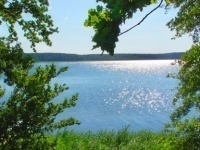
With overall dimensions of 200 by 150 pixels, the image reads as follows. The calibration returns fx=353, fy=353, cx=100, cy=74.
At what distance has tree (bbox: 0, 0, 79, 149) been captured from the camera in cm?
934

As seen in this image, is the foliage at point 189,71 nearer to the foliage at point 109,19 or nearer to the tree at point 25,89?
the tree at point 25,89

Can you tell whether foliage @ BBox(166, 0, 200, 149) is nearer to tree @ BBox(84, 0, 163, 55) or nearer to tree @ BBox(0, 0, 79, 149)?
tree @ BBox(0, 0, 79, 149)

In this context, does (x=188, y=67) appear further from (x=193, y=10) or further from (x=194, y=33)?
(x=193, y=10)

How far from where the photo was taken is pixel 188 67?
12273 millimetres

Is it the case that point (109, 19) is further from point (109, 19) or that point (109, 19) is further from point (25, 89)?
point (25, 89)

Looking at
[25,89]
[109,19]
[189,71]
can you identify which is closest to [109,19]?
[109,19]

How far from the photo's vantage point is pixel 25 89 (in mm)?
9633

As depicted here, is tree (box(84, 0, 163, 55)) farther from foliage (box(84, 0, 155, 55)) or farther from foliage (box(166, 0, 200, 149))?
foliage (box(166, 0, 200, 149))

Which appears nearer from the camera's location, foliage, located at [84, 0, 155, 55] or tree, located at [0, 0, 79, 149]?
foliage, located at [84, 0, 155, 55]

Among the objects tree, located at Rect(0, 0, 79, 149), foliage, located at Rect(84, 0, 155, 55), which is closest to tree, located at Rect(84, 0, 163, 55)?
foliage, located at Rect(84, 0, 155, 55)

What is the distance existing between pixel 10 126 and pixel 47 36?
3.05 metres

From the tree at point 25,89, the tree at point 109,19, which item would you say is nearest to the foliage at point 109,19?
the tree at point 109,19

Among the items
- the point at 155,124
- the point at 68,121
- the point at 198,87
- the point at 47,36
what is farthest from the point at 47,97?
the point at 155,124

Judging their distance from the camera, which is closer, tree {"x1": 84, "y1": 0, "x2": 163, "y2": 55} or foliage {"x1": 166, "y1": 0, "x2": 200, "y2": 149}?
tree {"x1": 84, "y1": 0, "x2": 163, "y2": 55}
